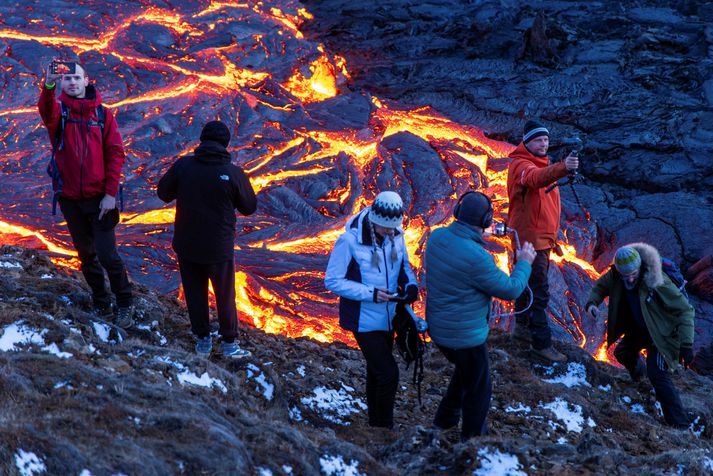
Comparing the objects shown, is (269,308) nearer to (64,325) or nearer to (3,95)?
(64,325)

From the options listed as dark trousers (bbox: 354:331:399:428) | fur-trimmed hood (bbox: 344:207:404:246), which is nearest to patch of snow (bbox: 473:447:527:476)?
dark trousers (bbox: 354:331:399:428)

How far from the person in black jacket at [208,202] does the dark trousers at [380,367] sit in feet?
4.48

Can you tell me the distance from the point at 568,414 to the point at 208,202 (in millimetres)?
3709

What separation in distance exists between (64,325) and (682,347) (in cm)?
508

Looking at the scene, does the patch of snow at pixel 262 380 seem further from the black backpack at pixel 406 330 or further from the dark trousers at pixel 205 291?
the black backpack at pixel 406 330

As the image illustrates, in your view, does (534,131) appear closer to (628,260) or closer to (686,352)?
(628,260)

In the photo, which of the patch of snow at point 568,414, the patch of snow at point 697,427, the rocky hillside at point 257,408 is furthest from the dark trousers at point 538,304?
the patch of snow at point 697,427

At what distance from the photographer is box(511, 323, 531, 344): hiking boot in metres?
7.58

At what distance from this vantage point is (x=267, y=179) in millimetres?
14750

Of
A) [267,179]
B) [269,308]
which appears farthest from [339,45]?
[269,308]

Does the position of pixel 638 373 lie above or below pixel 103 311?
below

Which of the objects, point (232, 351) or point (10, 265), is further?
point (10, 265)

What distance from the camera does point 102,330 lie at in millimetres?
5637

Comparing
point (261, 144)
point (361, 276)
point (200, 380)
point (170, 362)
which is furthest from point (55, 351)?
point (261, 144)
